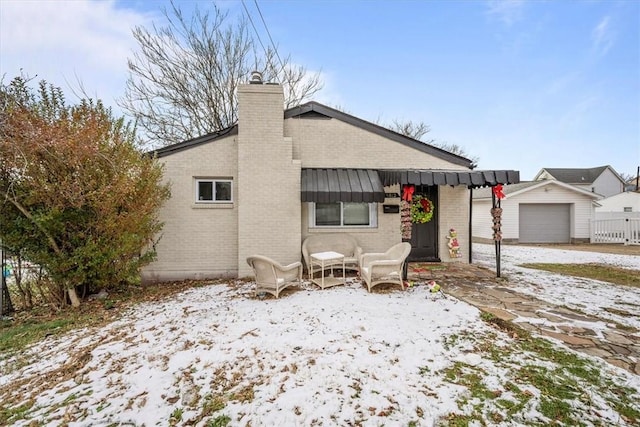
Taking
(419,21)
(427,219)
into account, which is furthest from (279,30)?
(427,219)

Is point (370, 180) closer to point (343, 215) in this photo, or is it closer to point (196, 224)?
point (343, 215)

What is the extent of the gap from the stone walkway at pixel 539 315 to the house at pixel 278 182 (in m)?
2.50

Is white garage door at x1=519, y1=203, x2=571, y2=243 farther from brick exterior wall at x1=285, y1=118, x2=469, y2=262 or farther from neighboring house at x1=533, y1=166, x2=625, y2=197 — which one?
neighboring house at x1=533, y1=166, x2=625, y2=197

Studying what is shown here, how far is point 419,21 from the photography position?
11539mm

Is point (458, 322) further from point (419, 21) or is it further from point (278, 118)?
point (419, 21)

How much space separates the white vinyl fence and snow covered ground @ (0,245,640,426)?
15238 mm

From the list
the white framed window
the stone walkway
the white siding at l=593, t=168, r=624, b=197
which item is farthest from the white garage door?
the white siding at l=593, t=168, r=624, b=197

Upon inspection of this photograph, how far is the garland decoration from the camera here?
9.62 metres

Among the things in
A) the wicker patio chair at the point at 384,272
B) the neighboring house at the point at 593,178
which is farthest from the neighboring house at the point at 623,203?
the wicker patio chair at the point at 384,272

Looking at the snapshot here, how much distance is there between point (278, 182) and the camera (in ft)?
26.4

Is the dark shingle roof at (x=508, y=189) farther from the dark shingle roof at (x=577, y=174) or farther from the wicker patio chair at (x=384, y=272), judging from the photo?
the dark shingle roof at (x=577, y=174)

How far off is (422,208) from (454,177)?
7.91 feet

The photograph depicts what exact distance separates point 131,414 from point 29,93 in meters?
6.39

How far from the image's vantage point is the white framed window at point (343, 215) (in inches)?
350
